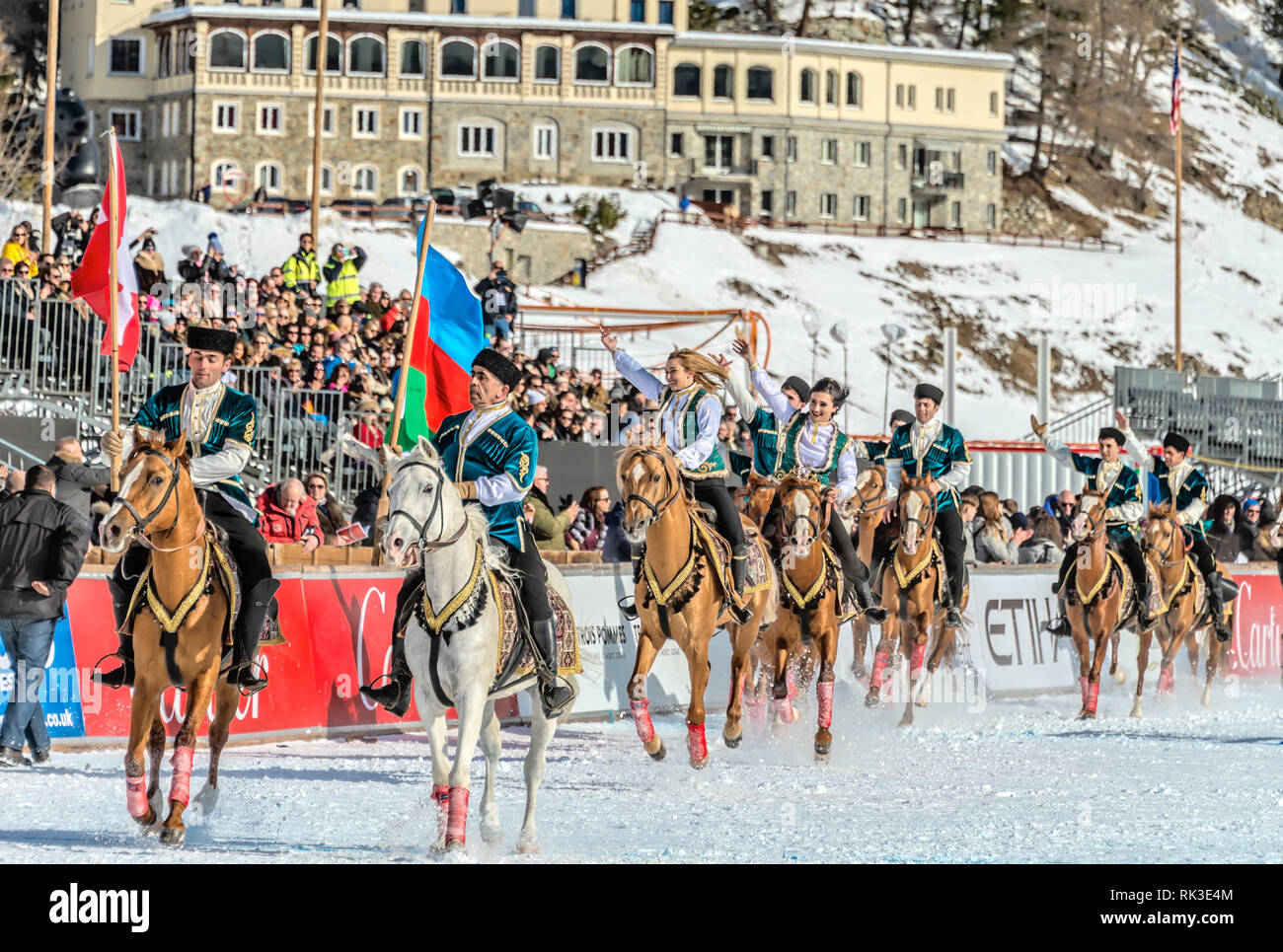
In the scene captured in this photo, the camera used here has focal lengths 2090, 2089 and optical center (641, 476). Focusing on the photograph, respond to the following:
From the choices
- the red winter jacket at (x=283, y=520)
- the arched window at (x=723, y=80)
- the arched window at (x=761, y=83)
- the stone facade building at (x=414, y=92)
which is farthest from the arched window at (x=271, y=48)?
the red winter jacket at (x=283, y=520)

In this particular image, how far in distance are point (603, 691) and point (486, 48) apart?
8261cm

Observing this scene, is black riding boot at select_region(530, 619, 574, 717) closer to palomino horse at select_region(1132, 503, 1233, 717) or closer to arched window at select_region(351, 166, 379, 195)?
palomino horse at select_region(1132, 503, 1233, 717)

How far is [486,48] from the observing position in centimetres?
→ 9856

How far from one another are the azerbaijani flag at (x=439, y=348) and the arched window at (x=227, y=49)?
262ft

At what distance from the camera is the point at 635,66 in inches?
3999

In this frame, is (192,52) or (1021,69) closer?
(192,52)

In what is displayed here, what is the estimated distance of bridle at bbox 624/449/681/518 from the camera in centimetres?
1329

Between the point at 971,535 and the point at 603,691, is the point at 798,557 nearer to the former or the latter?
the point at 603,691

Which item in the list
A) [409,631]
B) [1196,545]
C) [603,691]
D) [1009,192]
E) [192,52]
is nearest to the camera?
[409,631]

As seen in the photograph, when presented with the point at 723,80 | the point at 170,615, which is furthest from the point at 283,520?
the point at 723,80

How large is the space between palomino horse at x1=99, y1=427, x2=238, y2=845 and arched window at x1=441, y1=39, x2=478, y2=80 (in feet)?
293

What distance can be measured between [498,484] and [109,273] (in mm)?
6816

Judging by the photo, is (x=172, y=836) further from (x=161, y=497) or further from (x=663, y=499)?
(x=663, y=499)

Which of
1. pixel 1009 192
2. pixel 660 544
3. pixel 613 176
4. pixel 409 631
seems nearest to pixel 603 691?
pixel 660 544
